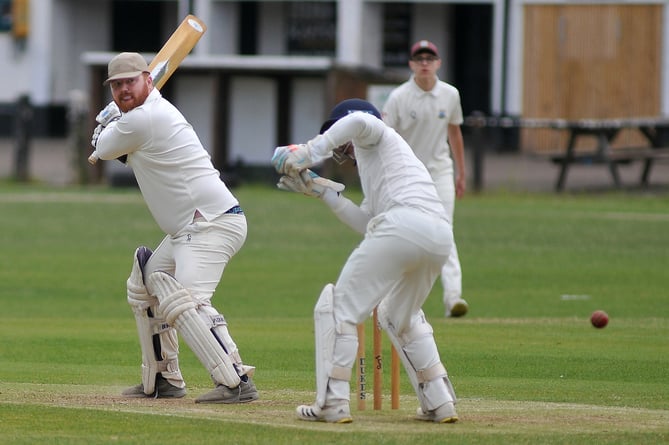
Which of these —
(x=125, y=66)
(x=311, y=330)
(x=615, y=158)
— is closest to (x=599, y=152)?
(x=615, y=158)

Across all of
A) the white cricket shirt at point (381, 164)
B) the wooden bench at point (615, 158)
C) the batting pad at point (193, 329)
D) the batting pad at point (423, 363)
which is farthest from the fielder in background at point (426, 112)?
the wooden bench at point (615, 158)

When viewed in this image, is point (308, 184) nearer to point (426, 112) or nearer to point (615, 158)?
point (426, 112)

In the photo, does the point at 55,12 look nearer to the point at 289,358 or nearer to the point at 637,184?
Answer: the point at 637,184

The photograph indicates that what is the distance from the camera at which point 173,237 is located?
8469mm

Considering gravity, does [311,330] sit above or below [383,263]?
below

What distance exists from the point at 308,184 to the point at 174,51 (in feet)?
8.01

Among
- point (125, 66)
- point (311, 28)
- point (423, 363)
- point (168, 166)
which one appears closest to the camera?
point (423, 363)

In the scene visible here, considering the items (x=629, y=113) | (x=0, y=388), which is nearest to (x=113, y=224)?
(x=0, y=388)

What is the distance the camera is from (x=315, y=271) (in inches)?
647

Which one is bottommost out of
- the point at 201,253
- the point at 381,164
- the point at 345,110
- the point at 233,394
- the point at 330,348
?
the point at 233,394

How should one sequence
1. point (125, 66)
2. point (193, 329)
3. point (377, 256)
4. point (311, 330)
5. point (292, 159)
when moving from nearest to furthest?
point (377, 256) < point (292, 159) < point (193, 329) < point (125, 66) < point (311, 330)

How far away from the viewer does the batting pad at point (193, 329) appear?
8078mm

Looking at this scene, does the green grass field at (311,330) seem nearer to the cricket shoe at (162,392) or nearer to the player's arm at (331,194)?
the cricket shoe at (162,392)

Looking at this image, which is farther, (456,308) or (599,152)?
(599,152)
